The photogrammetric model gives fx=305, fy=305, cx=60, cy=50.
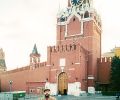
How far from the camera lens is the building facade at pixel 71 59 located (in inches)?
1417

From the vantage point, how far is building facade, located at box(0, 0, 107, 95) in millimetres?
36000

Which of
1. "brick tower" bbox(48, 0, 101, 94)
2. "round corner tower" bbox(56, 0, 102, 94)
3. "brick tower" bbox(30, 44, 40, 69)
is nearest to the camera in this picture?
"brick tower" bbox(48, 0, 101, 94)

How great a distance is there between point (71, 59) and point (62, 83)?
336 cm

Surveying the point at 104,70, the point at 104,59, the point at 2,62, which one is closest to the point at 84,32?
the point at 104,59

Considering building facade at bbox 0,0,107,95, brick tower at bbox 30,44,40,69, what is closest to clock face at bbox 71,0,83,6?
building facade at bbox 0,0,107,95

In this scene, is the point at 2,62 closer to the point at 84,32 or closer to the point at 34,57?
the point at 34,57

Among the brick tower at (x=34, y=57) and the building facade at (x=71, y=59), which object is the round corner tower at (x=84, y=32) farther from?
the brick tower at (x=34, y=57)

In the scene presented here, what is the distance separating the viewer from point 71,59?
119 ft

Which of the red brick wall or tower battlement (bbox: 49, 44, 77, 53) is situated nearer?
tower battlement (bbox: 49, 44, 77, 53)

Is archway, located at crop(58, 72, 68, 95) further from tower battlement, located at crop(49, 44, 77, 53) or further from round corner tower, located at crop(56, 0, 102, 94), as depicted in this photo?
tower battlement, located at crop(49, 44, 77, 53)

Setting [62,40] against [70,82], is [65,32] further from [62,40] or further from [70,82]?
[70,82]

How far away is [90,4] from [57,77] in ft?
35.0

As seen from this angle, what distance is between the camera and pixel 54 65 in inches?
1489

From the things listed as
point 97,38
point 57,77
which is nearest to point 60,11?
point 97,38
